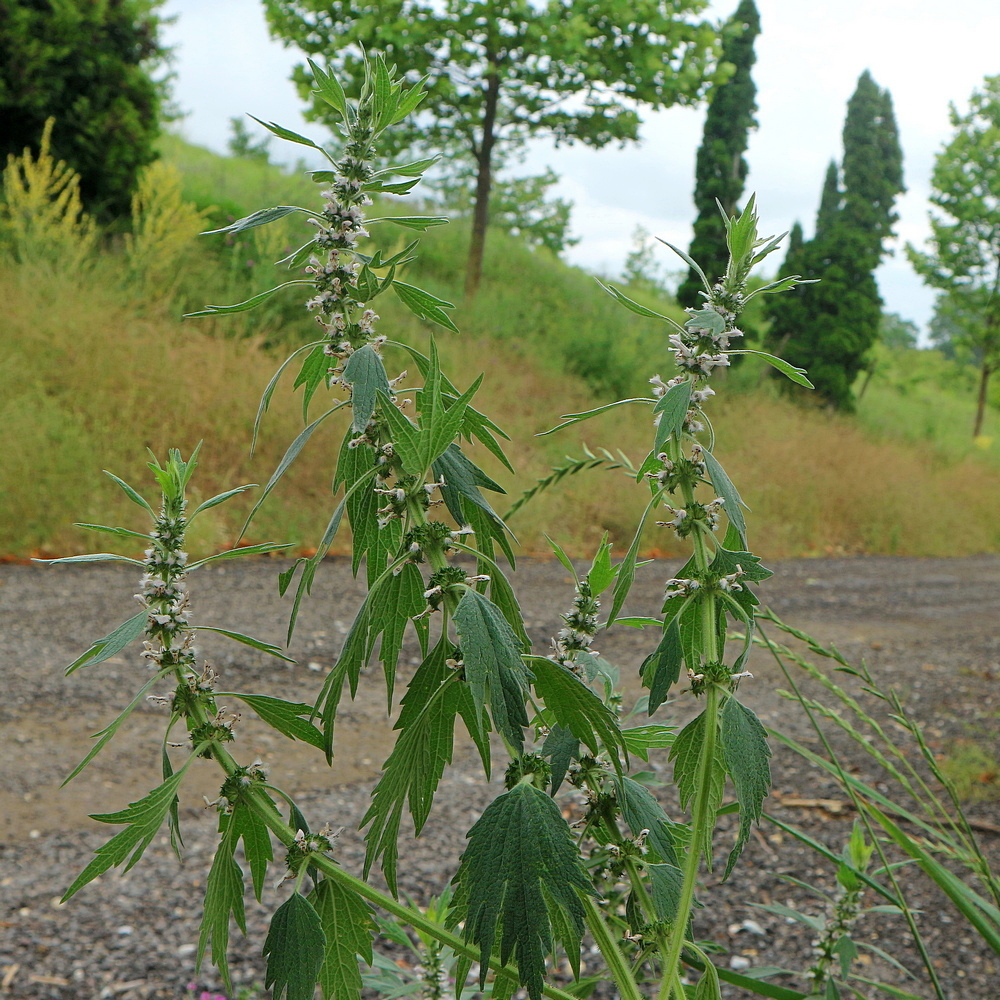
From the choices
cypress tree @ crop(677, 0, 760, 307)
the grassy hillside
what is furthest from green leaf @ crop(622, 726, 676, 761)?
cypress tree @ crop(677, 0, 760, 307)

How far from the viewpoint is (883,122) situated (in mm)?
20062

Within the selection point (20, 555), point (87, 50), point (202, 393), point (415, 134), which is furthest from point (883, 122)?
point (20, 555)

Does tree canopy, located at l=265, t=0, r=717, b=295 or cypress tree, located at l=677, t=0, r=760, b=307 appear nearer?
tree canopy, located at l=265, t=0, r=717, b=295

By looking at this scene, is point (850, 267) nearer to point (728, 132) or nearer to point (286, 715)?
point (728, 132)

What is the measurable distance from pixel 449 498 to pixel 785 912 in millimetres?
1031

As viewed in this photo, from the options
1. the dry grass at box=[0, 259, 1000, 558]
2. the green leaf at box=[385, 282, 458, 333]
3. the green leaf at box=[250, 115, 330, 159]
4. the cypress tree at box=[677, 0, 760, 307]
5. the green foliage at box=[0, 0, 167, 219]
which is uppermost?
the cypress tree at box=[677, 0, 760, 307]

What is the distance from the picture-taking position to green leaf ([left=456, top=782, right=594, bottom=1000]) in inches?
23.1

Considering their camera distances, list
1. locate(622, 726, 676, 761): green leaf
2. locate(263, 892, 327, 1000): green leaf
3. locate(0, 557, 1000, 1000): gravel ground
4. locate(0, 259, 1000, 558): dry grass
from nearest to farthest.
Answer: locate(263, 892, 327, 1000): green leaf, locate(622, 726, 676, 761): green leaf, locate(0, 557, 1000, 1000): gravel ground, locate(0, 259, 1000, 558): dry grass

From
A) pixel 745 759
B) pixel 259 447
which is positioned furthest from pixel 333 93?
pixel 259 447

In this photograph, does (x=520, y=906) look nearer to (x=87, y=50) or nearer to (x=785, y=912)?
(x=785, y=912)

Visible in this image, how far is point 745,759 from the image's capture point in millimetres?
654

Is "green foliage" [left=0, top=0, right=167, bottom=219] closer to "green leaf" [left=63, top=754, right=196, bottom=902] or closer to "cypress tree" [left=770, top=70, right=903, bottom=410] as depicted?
"green leaf" [left=63, top=754, right=196, bottom=902]

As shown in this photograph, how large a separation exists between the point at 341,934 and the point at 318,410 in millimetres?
6537

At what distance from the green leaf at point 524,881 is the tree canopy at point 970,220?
65.6 feet
